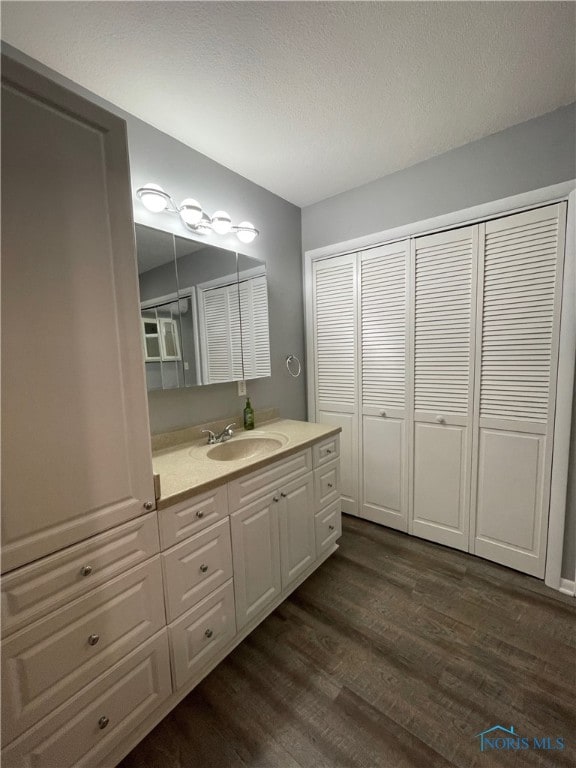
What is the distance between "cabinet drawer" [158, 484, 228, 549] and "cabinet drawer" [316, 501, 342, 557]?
82 centimetres

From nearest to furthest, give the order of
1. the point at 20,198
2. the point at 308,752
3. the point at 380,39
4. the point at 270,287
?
1. the point at 20,198
2. the point at 308,752
3. the point at 380,39
4. the point at 270,287

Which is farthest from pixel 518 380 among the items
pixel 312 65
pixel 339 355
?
pixel 312 65

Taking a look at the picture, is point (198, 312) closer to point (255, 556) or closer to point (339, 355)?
point (339, 355)

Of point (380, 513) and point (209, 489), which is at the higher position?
point (209, 489)

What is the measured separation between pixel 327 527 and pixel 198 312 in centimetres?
157

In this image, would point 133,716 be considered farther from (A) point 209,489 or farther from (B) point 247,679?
(A) point 209,489

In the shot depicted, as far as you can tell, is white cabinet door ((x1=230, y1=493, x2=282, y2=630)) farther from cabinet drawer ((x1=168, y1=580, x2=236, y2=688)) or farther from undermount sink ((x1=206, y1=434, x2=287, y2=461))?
undermount sink ((x1=206, y1=434, x2=287, y2=461))

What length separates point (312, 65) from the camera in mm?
1287

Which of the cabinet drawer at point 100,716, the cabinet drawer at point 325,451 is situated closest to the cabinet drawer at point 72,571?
the cabinet drawer at point 100,716

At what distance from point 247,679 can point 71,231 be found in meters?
1.78

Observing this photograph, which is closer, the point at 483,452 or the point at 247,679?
the point at 247,679

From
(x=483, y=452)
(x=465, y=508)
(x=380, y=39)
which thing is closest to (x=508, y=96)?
(x=380, y=39)

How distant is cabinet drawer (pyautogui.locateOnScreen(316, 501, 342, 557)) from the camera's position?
1.92m

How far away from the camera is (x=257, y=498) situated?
147 cm
